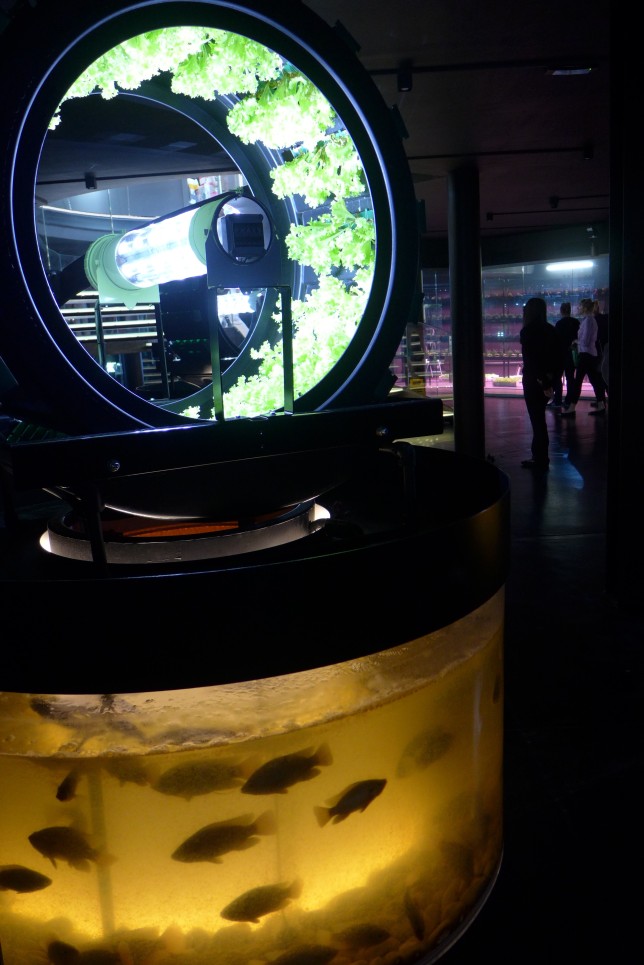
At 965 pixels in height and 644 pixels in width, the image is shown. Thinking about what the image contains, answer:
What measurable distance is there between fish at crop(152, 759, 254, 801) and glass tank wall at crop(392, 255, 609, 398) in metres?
13.3

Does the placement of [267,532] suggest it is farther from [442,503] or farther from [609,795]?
[609,795]

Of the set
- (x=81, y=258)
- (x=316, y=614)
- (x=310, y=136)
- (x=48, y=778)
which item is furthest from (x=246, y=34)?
(x=48, y=778)

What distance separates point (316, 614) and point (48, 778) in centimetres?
61

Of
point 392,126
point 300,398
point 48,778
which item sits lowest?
point 48,778

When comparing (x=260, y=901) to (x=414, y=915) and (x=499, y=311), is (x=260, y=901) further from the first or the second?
(x=499, y=311)

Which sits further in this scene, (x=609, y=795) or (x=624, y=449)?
(x=624, y=449)

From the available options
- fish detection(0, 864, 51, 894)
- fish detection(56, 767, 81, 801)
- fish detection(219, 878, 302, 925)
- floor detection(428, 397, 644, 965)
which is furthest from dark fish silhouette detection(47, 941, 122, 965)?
floor detection(428, 397, 644, 965)

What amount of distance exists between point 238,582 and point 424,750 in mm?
638

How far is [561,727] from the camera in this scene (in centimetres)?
285

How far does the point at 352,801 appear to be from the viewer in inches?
63.9

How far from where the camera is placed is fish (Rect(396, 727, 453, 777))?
169 centimetres

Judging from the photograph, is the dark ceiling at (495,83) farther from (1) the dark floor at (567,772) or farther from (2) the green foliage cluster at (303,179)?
(1) the dark floor at (567,772)

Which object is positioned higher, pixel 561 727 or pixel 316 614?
pixel 316 614

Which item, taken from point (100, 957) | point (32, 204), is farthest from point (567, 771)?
point (32, 204)
